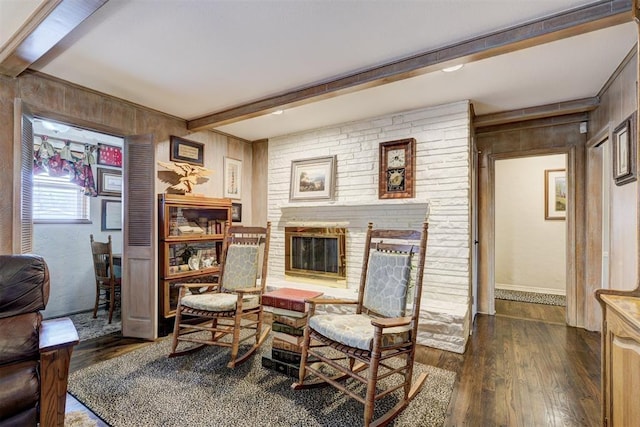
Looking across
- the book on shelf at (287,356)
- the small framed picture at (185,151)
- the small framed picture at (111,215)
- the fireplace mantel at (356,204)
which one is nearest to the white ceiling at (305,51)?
the small framed picture at (185,151)

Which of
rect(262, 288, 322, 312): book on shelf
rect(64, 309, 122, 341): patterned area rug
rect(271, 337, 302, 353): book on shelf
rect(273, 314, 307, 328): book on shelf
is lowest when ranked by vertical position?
rect(64, 309, 122, 341): patterned area rug

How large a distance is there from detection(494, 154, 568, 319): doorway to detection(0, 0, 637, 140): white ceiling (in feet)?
7.88

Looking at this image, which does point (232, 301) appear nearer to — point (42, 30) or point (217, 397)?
point (217, 397)

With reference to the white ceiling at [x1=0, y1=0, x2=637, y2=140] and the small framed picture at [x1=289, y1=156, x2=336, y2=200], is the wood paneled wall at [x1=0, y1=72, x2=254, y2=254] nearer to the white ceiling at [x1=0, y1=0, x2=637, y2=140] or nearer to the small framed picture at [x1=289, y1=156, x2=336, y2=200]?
the white ceiling at [x1=0, y1=0, x2=637, y2=140]

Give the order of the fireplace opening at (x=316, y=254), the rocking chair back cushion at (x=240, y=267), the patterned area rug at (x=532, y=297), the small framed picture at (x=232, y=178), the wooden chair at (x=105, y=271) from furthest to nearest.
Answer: the patterned area rug at (x=532, y=297), the small framed picture at (x=232, y=178), the fireplace opening at (x=316, y=254), the wooden chair at (x=105, y=271), the rocking chair back cushion at (x=240, y=267)

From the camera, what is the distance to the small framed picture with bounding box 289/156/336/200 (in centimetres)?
401

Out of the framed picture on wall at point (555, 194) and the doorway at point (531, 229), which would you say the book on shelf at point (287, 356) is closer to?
the doorway at point (531, 229)

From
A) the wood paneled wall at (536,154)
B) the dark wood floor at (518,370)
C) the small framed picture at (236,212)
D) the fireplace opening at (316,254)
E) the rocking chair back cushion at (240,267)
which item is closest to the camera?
the dark wood floor at (518,370)

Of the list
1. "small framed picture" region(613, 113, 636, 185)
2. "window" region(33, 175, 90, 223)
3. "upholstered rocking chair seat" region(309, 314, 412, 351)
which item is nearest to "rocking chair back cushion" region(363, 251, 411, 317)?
"upholstered rocking chair seat" region(309, 314, 412, 351)

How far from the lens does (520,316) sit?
13.0ft

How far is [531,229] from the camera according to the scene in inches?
209

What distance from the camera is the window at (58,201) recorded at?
3951 millimetres

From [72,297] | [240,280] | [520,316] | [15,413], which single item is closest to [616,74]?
[520,316]

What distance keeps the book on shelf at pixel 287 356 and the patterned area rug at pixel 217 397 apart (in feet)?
→ 0.38
